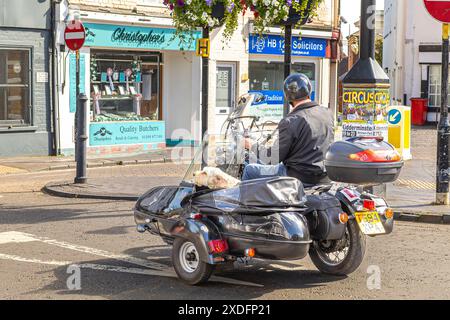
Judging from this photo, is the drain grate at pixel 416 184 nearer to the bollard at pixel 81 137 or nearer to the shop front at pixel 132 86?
the bollard at pixel 81 137

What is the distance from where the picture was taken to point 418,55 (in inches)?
1435

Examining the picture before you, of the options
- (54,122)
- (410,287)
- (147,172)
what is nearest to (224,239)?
(410,287)

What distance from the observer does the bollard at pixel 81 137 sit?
41.9ft

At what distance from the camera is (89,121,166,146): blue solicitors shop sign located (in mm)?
18844

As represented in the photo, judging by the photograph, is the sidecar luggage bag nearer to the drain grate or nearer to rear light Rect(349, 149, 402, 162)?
rear light Rect(349, 149, 402, 162)

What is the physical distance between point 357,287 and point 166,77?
1529 centimetres

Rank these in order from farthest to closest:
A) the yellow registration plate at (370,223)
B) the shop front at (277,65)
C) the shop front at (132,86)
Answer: the shop front at (277,65)
the shop front at (132,86)
the yellow registration plate at (370,223)

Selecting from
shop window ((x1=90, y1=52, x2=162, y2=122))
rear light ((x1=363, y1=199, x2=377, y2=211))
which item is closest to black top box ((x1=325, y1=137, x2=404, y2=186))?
rear light ((x1=363, y1=199, x2=377, y2=211))

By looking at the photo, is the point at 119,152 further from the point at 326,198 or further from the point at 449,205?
the point at 326,198

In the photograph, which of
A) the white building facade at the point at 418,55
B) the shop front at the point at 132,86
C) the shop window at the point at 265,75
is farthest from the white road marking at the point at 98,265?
the white building facade at the point at 418,55

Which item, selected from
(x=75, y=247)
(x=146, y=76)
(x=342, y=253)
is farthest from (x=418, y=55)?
(x=342, y=253)

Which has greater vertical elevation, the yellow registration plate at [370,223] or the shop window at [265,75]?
the shop window at [265,75]

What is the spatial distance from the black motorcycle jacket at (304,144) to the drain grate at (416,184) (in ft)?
20.5

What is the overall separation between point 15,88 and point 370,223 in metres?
12.7
